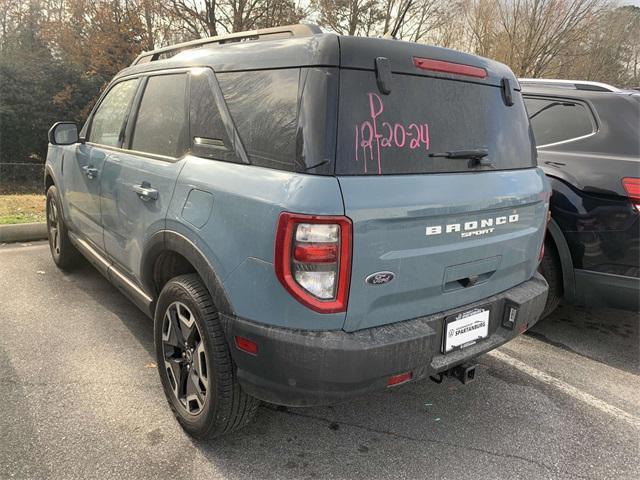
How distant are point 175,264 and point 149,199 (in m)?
0.39

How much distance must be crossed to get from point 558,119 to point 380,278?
9.98 feet

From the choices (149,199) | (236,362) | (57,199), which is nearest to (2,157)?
(57,199)

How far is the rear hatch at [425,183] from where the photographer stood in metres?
1.96

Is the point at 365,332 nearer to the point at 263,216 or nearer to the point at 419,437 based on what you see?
the point at 263,216

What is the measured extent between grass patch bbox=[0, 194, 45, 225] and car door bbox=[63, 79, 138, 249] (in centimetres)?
273

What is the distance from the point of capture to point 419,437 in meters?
2.62

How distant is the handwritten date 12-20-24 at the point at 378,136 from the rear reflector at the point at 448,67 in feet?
0.94

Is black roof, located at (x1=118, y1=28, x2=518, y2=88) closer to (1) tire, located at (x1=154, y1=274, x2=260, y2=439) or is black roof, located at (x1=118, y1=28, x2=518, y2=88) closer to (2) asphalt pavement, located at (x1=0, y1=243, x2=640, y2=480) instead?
(1) tire, located at (x1=154, y1=274, x2=260, y2=439)

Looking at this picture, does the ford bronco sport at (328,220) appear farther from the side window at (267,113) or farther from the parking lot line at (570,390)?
the parking lot line at (570,390)

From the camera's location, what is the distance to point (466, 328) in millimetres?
2352

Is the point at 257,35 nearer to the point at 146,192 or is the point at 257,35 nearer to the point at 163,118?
the point at 163,118

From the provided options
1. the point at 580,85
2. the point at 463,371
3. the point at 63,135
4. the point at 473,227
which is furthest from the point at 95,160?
the point at 580,85

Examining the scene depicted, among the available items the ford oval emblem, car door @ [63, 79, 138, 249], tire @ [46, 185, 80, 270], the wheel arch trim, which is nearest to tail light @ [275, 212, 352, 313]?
the ford oval emblem

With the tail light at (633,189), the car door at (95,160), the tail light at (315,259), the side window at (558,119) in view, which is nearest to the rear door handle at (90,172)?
the car door at (95,160)
